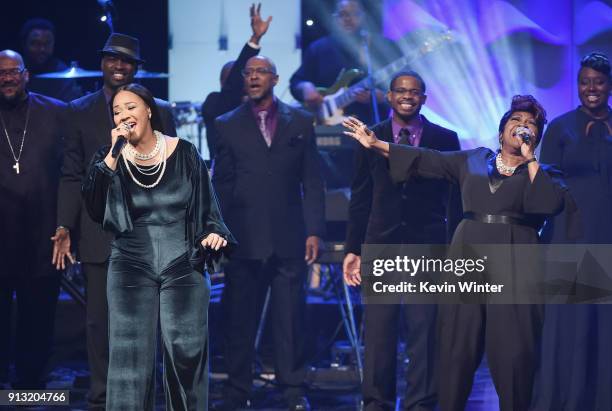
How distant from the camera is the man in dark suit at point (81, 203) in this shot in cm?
594

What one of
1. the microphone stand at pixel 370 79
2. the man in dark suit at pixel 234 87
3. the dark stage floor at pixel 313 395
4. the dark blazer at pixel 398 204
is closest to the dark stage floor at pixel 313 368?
the dark stage floor at pixel 313 395

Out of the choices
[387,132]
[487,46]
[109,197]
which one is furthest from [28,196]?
[487,46]

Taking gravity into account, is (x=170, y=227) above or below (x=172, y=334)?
above

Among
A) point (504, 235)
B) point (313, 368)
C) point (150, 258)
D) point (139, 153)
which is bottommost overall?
point (313, 368)

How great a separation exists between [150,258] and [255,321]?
6.07 feet

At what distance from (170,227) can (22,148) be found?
235 centimetres

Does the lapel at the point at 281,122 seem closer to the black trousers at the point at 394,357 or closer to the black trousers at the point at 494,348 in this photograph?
the black trousers at the point at 394,357

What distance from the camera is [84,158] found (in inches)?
243

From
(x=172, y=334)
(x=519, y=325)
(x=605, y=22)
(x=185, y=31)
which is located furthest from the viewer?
(x=185, y=31)

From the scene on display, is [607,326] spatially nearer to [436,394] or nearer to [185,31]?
[436,394]

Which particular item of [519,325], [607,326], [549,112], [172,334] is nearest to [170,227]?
[172,334]

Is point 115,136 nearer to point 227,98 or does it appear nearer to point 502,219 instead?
point 502,219

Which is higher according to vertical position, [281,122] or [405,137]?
[281,122]

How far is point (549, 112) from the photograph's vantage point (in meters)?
8.09
